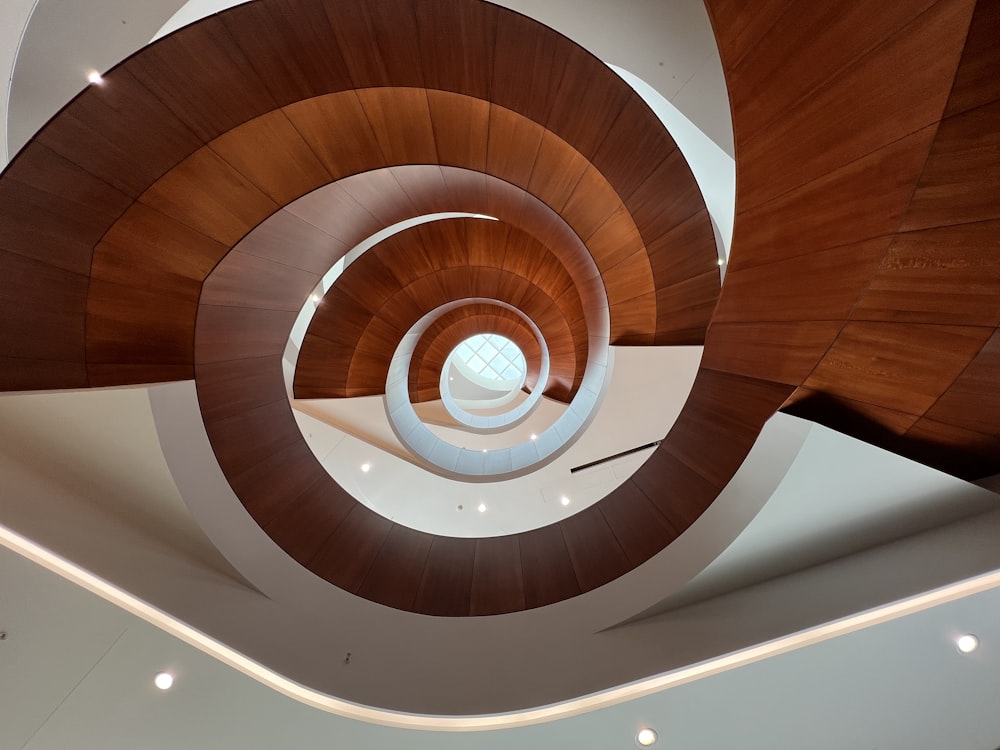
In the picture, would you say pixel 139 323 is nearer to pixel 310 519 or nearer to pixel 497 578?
pixel 310 519

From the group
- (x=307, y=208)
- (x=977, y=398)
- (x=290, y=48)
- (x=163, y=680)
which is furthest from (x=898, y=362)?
(x=307, y=208)

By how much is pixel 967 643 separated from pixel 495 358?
12.6m

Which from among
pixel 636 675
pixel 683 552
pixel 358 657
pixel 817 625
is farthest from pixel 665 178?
pixel 358 657

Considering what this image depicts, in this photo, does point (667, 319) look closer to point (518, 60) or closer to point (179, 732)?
point (518, 60)

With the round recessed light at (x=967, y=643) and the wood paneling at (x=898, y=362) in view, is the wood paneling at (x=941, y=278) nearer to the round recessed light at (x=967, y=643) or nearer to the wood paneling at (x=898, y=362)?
the wood paneling at (x=898, y=362)

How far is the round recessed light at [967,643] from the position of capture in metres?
1.91

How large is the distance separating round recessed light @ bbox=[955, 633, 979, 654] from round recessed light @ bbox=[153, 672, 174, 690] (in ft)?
12.3

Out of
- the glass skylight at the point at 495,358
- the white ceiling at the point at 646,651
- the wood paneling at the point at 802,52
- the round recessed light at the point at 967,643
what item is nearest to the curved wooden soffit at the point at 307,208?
the white ceiling at the point at 646,651

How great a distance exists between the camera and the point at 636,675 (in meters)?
2.83

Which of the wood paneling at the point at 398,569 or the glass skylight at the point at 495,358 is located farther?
the glass skylight at the point at 495,358

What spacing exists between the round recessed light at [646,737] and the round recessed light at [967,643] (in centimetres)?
145

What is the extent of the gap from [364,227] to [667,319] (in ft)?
11.2

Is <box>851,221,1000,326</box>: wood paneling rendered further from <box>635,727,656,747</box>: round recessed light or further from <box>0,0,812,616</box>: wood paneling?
<box>635,727,656,747</box>: round recessed light

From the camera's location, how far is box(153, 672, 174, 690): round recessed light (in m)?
2.27
